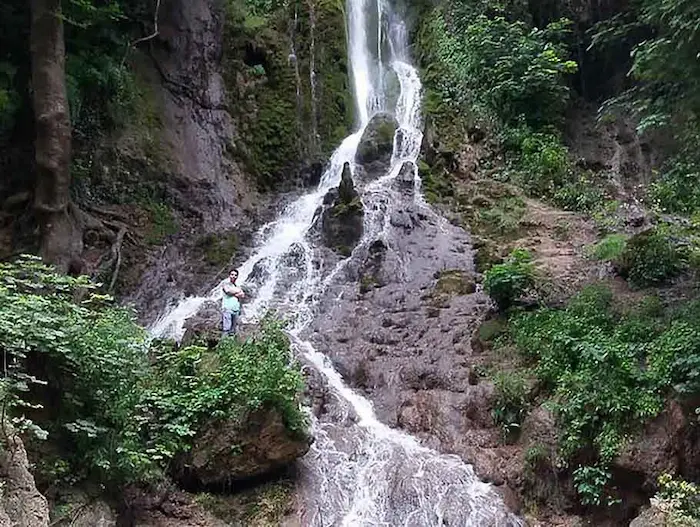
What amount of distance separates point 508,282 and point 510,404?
2.31 meters

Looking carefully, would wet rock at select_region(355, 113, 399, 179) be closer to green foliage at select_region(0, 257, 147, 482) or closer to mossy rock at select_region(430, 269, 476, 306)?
mossy rock at select_region(430, 269, 476, 306)

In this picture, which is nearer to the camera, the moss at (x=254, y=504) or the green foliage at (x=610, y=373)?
the green foliage at (x=610, y=373)

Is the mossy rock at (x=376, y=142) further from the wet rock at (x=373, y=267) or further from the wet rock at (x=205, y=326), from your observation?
the wet rock at (x=205, y=326)

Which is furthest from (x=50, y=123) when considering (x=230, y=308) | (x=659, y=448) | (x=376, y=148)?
(x=659, y=448)

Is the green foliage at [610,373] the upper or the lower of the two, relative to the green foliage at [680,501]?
upper

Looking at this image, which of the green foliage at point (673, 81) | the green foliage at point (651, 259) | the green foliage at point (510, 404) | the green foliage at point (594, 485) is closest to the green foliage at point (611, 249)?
the green foliage at point (651, 259)

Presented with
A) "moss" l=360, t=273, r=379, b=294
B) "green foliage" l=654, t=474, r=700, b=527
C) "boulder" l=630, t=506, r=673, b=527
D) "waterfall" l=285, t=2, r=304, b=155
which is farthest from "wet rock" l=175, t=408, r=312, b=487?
"waterfall" l=285, t=2, r=304, b=155

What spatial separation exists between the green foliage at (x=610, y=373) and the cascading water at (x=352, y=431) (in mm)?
1180

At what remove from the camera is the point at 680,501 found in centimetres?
603

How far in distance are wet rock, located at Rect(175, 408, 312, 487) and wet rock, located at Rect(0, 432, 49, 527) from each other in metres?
2.36

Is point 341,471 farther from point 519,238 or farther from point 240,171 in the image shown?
point 240,171

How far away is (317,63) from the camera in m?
19.3

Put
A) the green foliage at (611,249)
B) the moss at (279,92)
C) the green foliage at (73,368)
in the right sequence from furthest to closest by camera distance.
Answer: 1. the moss at (279,92)
2. the green foliage at (611,249)
3. the green foliage at (73,368)

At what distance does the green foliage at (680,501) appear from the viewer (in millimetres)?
5781
